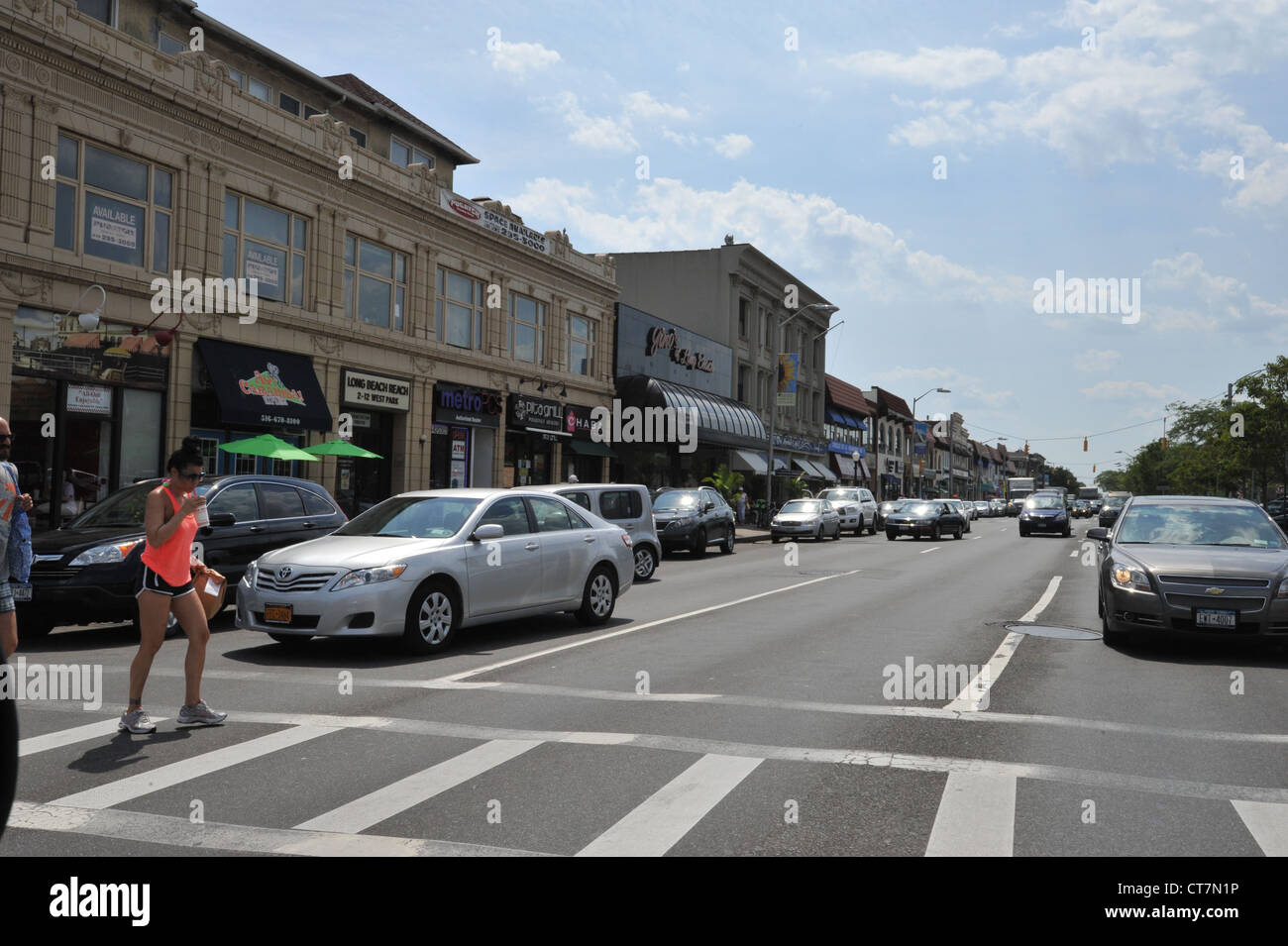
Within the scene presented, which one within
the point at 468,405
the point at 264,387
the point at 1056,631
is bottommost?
the point at 1056,631

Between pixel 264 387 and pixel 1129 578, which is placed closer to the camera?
pixel 1129 578

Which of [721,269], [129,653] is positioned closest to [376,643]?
[129,653]

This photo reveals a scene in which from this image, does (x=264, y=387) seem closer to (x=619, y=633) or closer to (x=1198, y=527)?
(x=619, y=633)

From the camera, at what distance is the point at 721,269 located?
52.7m

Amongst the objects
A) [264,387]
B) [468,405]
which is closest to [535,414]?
[468,405]

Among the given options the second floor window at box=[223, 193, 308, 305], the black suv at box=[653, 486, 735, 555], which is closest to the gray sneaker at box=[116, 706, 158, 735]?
the second floor window at box=[223, 193, 308, 305]

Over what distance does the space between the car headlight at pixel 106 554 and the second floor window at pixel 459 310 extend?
1848 centimetres

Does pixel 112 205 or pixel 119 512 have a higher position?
pixel 112 205

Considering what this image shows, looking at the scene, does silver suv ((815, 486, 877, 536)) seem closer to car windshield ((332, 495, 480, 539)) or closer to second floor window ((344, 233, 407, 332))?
second floor window ((344, 233, 407, 332))

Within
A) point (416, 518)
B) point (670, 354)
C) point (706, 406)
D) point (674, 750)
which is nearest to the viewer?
point (674, 750)

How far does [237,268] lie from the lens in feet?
72.8

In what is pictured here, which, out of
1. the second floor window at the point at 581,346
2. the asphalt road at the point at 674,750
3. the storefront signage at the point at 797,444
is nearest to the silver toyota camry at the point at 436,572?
the asphalt road at the point at 674,750

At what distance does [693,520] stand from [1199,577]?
52.1 feet
